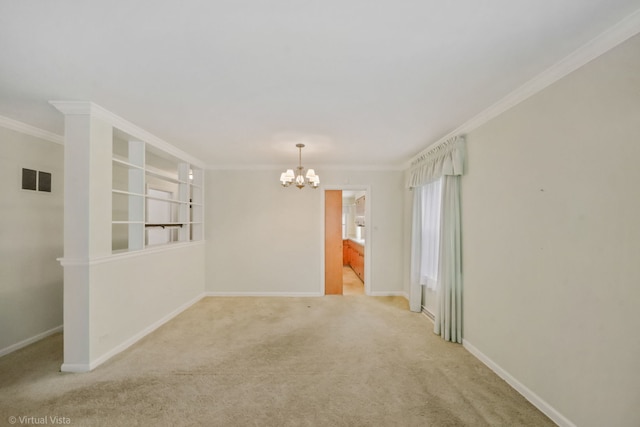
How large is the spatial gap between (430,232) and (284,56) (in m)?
3.30

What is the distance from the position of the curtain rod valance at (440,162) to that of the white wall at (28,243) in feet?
16.0

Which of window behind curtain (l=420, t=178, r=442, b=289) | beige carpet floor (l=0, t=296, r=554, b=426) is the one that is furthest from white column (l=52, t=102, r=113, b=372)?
window behind curtain (l=420, t=178, r=442, b=289)

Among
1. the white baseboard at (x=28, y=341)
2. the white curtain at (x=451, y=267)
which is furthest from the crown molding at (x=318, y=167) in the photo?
the white baseboard at (x=28, y=341)

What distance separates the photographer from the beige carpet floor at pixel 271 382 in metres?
2.08

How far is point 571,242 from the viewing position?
1907 mm

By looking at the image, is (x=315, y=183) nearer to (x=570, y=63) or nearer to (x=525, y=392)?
(x=570, y=63)

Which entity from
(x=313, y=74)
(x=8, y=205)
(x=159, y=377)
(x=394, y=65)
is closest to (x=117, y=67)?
(x=313, y=74)

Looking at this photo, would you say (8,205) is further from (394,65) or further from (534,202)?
(534,202)

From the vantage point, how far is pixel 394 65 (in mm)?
1936

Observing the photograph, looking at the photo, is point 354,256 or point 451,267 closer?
point 451,267

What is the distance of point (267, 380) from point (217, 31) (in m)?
2.73

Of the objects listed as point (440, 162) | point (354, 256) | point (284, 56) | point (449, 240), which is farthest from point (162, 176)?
point (354, 256)

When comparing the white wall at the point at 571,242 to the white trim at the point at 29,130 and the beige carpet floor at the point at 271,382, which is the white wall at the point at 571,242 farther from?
the white trim at the point at 29,130

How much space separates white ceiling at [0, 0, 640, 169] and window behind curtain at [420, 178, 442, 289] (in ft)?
4.04
